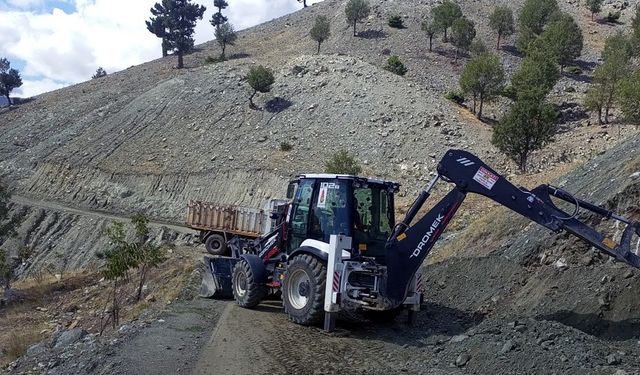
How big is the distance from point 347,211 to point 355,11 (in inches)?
2366

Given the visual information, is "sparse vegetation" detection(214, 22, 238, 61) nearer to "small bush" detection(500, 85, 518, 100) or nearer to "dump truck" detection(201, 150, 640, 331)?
"small bush" detection(500, 85, 518, 100)

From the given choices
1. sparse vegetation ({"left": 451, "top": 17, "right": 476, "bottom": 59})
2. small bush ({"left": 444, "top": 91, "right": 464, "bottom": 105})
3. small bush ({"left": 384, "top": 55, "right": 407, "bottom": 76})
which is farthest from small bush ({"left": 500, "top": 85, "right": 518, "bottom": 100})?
sparse vegetation ({"left": 451, "top": 17, "right": 476, "bottom": 59})

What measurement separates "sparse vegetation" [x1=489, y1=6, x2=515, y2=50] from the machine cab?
5462 centimetres

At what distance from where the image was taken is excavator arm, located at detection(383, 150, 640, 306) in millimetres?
9141

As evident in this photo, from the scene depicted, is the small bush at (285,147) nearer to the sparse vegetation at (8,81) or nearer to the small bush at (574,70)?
the small bush at (574,70)

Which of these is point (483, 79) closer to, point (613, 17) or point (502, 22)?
point (502, 22)

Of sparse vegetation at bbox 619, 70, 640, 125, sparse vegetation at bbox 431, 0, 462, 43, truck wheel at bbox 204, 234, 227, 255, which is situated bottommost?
truck wheel at bbox 204, 234, 227, 255

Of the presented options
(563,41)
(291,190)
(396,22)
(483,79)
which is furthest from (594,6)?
(291,190)

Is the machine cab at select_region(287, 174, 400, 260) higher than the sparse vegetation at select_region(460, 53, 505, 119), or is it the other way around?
the sparse vegetation at select_region(460, 53, 505, 119)

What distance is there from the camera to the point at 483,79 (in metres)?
45.4

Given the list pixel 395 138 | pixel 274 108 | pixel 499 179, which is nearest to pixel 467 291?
pixel 499 179

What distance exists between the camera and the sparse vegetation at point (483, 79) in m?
45.2

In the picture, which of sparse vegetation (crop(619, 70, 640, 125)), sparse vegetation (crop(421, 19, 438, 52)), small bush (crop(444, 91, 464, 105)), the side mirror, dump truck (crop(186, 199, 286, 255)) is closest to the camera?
the side mirror

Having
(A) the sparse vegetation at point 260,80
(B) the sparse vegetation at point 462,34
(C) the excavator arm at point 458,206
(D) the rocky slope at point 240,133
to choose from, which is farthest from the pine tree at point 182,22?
(C) the excavator arm at point 458,206
